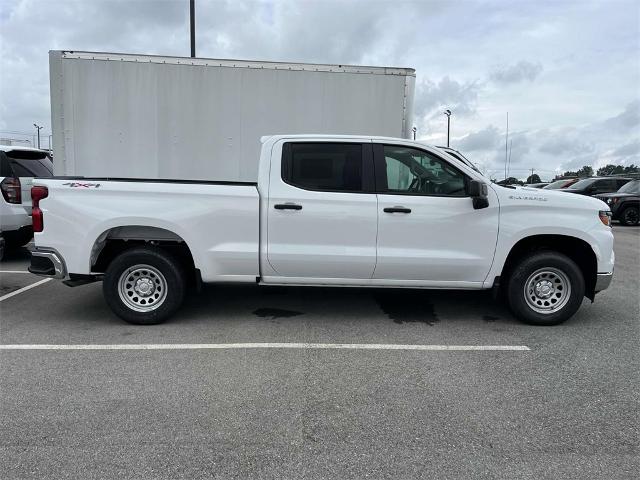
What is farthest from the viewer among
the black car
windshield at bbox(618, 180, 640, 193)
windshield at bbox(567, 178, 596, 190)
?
windshield at bbox(567, 178, 596, 190)

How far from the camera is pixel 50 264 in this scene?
5.24 metres

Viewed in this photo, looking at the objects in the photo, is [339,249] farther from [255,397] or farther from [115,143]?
[115,143]

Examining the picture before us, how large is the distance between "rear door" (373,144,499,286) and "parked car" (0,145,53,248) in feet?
20.1

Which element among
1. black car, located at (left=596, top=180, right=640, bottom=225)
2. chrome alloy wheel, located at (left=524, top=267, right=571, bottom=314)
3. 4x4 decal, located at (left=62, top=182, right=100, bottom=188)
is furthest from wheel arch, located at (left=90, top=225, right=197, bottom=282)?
black car, located at (left=596, top=180, right=640, bottom=225)

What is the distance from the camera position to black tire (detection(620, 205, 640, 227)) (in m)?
17.8

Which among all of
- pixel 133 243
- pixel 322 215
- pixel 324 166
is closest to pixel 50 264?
pixel 133 243

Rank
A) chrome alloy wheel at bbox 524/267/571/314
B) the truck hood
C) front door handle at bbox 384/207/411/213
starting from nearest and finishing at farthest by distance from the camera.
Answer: front door handle at bbox 384/207/411/213
the truck hood
chrome alloy wheel at bbox 524/267/571/314

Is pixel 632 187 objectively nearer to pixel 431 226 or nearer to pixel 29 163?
pixel 431 226

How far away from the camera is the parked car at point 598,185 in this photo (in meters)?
20.0

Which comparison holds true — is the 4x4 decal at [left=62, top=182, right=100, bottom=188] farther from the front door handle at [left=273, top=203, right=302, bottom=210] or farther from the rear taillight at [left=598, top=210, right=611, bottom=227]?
the rear taillight at [left=598, top=210, right=611, bottom=227]

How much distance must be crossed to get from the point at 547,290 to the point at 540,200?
97 cm

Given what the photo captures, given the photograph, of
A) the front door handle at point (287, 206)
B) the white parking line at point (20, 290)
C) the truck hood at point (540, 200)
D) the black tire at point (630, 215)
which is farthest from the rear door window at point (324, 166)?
the black tire at point (630, 215)

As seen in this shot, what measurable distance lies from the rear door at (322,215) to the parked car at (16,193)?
5179 mm

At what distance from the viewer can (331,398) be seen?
3701mm
